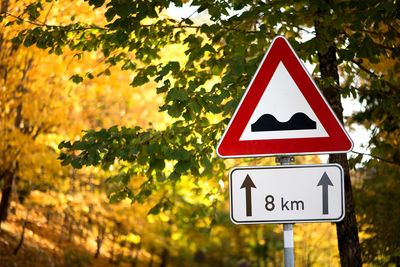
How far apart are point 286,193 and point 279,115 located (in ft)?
1.41

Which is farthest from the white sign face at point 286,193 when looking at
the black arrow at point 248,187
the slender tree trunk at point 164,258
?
the slender tree trunk at point 164,258

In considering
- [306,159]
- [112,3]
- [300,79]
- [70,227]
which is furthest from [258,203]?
[70,227]

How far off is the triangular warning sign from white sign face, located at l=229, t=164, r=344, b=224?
0.14 meters

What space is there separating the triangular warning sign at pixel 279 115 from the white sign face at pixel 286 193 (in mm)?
139

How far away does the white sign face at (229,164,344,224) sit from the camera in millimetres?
3240

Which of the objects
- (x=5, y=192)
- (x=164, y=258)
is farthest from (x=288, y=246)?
(x=164, y=258)

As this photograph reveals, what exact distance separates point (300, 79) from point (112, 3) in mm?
3217

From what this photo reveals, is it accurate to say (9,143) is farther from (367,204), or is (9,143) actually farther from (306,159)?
(306,159)

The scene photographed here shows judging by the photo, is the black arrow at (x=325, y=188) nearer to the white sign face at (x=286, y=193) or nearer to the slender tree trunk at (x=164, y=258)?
the white sign face at (x=286, y=193)

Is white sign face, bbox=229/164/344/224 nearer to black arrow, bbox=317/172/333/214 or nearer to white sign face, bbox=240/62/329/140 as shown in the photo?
black arrow, bbox=317/172/333/214

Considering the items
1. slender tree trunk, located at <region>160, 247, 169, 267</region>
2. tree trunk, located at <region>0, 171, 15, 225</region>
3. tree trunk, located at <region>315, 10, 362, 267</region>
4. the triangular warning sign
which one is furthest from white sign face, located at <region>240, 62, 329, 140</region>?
slender tree trunk, located at <region>160, 247, 169, 267</region>

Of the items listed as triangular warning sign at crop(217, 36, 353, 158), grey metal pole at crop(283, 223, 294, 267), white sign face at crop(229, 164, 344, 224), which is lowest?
grey metal pole at crop(283, 223, 294, 267)

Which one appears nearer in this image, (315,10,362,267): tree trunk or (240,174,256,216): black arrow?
(240,174,256,216): black arrow

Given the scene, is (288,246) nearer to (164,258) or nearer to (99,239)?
(99,239)
